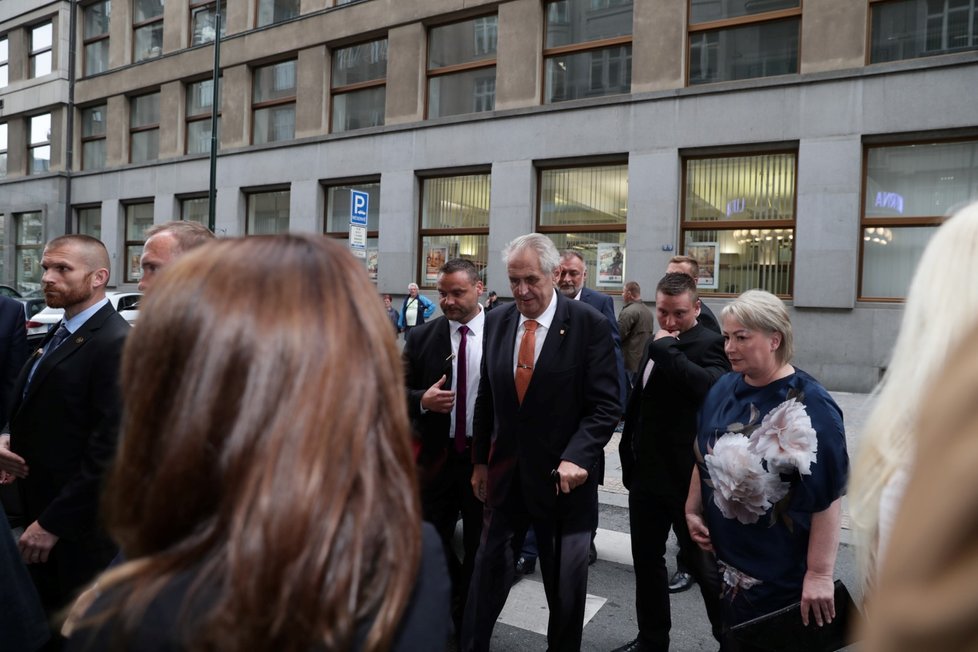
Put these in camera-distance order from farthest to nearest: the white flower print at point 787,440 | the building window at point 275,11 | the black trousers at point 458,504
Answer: the building window at point 275,11 → the black trousers at point 458,504 → the white flower print at point 787,440

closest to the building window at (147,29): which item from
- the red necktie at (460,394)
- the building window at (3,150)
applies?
the building window at (3,150)

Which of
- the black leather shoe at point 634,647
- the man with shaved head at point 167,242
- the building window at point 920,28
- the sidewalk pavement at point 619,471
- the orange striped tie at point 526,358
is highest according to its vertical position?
the building window at point 920,28

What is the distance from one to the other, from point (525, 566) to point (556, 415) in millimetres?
1918

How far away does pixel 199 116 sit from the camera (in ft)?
→ 68.9

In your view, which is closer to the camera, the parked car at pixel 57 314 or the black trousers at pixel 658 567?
the black trousers at pixel 658 567

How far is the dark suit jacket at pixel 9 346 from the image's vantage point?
4586 mm

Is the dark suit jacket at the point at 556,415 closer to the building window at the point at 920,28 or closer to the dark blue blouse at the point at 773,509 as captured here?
the dark blue blouse at the point at 773,509

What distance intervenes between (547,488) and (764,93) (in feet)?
38.1

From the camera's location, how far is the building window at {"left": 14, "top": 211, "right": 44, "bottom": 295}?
25.1 m

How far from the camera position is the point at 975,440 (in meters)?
0.57

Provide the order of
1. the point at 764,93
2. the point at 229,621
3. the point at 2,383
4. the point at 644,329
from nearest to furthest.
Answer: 1. the point at 229,621
2. the point at 2,383
3. the point at 644,329
4. the point at 764,93

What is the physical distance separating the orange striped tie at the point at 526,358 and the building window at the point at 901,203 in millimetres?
10825

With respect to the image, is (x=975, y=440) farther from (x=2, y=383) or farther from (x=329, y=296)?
(x=2, y=383)

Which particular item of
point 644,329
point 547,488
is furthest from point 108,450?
point 644,329
